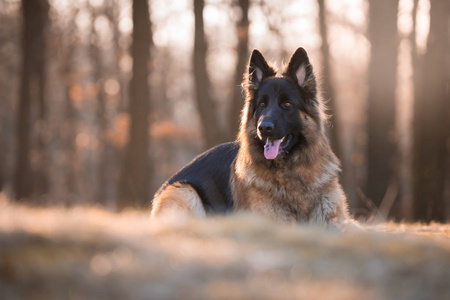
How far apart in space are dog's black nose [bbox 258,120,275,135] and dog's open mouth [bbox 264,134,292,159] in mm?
280

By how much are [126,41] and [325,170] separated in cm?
1779

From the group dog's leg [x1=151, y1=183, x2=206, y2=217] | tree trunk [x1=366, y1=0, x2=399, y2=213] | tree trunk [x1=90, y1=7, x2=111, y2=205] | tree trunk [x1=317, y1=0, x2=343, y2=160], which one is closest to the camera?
dog's leg [x1=151, y1=183, x2=206, y2=217]

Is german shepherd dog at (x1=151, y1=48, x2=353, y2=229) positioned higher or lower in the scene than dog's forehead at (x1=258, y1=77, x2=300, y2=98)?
lower

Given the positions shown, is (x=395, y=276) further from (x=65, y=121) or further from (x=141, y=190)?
(x=65, y=121)

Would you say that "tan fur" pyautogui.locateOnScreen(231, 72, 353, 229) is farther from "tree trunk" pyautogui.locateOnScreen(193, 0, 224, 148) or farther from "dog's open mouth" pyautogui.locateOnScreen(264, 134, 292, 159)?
"tree trunk" pyautogui.locateOnScreen(193, 0, 224, 148)

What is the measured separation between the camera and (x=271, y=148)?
5.87 m

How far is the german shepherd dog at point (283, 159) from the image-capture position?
19.0ft

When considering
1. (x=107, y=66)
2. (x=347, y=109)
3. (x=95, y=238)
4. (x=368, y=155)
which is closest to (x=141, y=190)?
(x=368, y=155)

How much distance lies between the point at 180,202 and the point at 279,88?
211cm

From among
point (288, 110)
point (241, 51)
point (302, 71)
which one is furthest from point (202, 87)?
point (288, 110)

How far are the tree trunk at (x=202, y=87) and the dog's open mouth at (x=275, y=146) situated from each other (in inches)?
256

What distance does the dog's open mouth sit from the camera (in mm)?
5836

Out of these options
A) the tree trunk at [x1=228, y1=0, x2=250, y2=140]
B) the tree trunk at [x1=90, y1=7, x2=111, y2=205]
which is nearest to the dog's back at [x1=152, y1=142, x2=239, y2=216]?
the tree trunk at [x1=228, y1=0, x2=250, y2=140]

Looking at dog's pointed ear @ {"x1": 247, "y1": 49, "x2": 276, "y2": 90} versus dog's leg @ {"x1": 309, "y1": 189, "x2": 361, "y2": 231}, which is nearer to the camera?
dog's leg @ {"x1": 309, "y1": 189, "x2": 361, "y2": 231}
